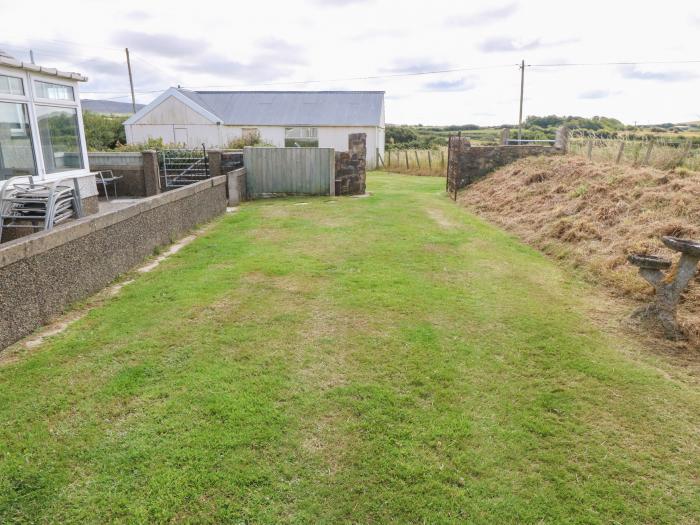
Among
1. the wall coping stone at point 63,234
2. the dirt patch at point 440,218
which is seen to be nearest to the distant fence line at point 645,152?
the dirt patch at point 440,218

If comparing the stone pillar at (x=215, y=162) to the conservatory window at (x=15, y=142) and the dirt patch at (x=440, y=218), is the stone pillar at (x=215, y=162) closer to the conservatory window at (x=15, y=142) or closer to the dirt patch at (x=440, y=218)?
the dirt patch at (x=440, y=218)

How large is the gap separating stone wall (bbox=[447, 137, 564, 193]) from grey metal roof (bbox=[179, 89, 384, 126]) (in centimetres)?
1155

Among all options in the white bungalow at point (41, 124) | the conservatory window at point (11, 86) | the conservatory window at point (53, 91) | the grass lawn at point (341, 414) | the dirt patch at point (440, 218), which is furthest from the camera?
the dirt patch at point (440, 218)

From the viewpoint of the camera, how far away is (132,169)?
45.2 feet

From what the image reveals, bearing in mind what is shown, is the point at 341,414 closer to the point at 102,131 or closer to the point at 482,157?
the point at 482,157

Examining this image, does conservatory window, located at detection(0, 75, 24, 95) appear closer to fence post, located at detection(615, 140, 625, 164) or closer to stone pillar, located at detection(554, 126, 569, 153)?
fence post, located at detection(615, 140, 625, 164)

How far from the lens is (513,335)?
4766 mm

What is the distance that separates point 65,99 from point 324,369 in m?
8.09

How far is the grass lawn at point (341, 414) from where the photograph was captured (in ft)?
8.64

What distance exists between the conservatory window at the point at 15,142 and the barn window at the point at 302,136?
20.8 meters

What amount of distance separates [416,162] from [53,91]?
1969 centimetres

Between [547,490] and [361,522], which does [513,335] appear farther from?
[361,522]

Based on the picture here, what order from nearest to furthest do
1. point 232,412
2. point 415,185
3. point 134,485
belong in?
1. point 134,485
2. point 232,412
3. point 415,185

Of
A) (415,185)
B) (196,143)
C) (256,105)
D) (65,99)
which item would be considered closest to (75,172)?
(65,99)
